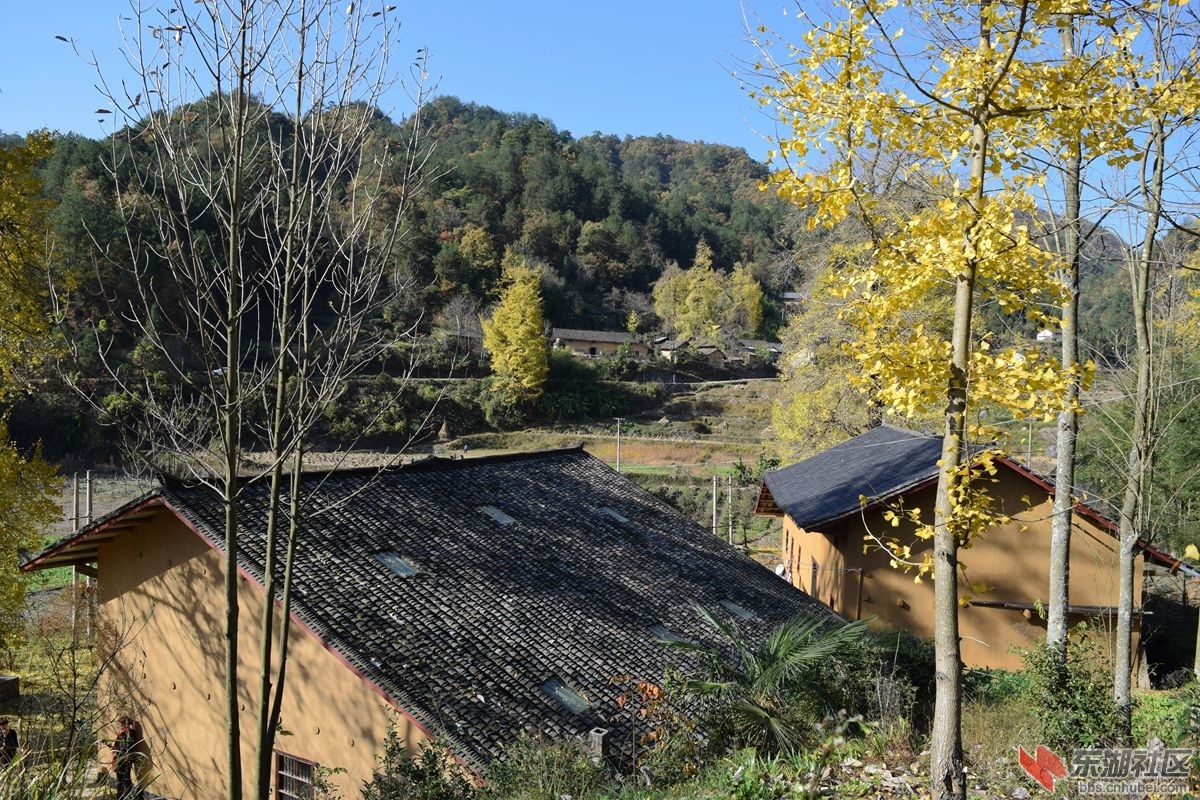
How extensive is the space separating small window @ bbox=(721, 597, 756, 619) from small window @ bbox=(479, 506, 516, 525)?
13.4ft

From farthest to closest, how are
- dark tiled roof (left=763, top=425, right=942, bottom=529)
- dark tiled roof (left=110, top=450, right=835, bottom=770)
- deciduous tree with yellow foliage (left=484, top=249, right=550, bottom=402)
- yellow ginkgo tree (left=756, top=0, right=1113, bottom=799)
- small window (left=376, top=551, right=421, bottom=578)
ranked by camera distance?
deciduous tree with yellow foliage (left=484, top=249, right=550, bottom=402) < dark tiled roof (left=763, top=425, right=942, bottom=529) < small window (left=376, top=551, right=421, bottom=578) < dark tiled roof (left=110, top=450, right=835, bottom=770) < yellow ginkgo tree (left=756, top=0, right=1113, bottom=799)

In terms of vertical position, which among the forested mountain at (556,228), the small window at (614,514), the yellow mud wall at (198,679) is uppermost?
the forested mountain at (556,228)

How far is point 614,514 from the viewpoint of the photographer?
58.0 feet

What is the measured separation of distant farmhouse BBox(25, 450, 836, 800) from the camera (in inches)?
402

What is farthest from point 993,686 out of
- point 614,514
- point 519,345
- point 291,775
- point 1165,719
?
point 519,345

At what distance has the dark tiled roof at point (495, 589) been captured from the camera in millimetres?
10180

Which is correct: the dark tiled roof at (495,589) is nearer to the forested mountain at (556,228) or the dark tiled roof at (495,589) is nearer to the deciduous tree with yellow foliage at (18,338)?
the deciduous tree with yellow foliage at (18,338)

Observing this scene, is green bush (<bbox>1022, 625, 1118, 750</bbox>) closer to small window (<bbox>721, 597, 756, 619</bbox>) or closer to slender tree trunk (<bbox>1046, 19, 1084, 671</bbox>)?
slender tree trunk (<bbox>1046, 19, 1084, 671</bbox>)

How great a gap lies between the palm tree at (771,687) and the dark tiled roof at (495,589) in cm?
170

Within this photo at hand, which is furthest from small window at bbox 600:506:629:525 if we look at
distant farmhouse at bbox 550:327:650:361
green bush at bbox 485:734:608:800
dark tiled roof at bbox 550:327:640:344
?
dark tiled roof at bbox 550:327:640:344

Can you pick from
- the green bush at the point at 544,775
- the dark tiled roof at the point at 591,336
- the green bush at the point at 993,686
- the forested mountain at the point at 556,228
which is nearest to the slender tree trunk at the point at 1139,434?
the green bush at the point at 993,686

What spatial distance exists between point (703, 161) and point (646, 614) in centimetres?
14573

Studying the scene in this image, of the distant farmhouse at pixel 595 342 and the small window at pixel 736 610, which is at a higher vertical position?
the distant farmhouse at pixel 595 342

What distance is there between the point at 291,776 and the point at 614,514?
826cm
